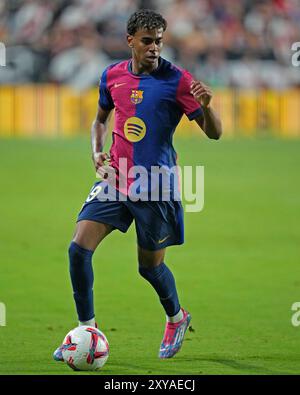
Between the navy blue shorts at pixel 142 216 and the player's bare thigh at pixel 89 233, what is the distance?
4 centimetres

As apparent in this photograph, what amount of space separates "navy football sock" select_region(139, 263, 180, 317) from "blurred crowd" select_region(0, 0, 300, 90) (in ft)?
68.8

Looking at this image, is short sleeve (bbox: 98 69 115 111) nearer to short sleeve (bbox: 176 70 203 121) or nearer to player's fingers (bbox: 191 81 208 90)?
short sleeve (bbox: 176 70 203 121)

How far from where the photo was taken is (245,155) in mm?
23078

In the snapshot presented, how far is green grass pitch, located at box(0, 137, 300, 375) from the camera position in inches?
303

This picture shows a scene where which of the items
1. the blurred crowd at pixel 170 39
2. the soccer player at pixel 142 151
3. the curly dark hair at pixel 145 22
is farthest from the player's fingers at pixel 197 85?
the blurred crowd at pixel 170 39

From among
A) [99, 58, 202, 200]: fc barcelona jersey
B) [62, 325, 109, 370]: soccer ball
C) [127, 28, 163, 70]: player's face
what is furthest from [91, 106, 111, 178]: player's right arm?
[62, 325, 109, 370]: soccer ball

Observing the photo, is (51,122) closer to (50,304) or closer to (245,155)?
(245,155)

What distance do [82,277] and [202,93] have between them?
1.44m

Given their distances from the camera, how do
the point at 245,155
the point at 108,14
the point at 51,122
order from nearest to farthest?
the point at 245,155, the point at 51,122, the point at 108,14

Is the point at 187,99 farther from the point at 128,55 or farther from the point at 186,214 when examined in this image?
the point at 128,55

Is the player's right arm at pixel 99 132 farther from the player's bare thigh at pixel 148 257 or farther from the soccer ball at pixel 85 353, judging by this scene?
the soccer ball at pixel 85 353

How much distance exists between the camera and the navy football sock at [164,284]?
25.5ft

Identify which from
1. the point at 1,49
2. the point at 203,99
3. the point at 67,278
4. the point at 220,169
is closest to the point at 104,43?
the point at 1,49

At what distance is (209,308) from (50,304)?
4.47ft
